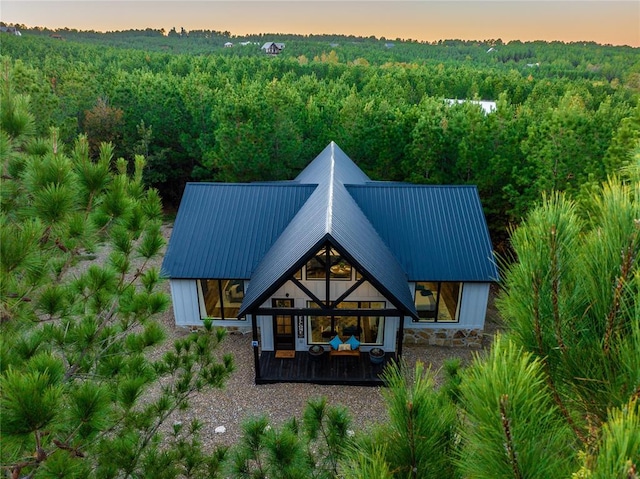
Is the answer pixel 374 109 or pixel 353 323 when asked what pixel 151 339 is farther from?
pixel 374 109

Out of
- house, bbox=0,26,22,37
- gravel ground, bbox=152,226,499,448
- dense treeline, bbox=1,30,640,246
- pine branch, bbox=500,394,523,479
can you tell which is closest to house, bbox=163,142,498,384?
gravel ground, bbox=152,226,499,448

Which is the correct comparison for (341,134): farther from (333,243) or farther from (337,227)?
(333,243)

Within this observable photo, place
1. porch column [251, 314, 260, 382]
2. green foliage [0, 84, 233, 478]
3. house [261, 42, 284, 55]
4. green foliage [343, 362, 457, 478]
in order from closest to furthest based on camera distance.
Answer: green foliage [343, 362, 457, 478] < green foliage [0, 84, 233, 478] < porch column [251, 314, 260, 382] < house [261, 42, 284, 55]

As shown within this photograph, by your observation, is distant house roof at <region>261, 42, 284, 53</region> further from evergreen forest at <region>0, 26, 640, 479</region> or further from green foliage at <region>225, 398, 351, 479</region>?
green foliage at <region>225, 398, 351, 479</region>

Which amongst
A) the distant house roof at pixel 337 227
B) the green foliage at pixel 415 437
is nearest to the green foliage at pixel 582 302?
the green foliage at pixel 415 437

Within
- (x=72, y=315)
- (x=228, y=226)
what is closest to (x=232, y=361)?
(x=72, y=315)

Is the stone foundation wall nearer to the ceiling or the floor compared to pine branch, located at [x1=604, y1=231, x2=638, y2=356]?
nearer to the floor
